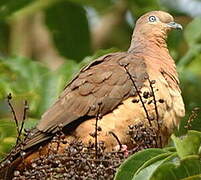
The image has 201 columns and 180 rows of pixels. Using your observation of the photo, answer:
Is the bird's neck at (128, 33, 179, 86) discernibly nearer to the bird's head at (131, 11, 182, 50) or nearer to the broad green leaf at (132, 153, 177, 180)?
the bird's head at (131, 11, 182, 50)

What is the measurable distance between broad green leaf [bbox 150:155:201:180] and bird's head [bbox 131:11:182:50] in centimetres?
246

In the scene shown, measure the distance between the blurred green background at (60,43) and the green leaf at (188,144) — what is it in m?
1.29

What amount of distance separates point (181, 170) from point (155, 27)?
2597 mm

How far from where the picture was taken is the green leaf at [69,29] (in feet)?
28.1

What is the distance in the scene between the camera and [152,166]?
4.04 meters

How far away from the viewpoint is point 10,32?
9492mm

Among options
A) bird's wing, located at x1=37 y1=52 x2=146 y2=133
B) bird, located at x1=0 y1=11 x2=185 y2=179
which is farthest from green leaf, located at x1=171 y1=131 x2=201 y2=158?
bird's wing, located at x1=37 y1=52 x2=146 y2=133

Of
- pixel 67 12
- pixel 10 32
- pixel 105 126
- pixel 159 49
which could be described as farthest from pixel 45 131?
pixel 10 32

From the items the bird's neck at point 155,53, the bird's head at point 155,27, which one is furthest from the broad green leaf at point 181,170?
the bird's head at point 155,27

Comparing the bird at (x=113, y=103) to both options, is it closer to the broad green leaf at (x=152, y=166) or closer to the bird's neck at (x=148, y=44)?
the bird's neck at (x=148, y=44)

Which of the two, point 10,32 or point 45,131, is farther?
point 10,32

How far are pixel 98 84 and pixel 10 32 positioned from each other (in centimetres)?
379

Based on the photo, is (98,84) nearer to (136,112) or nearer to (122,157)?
(136,112)

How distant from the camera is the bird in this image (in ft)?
17.9
